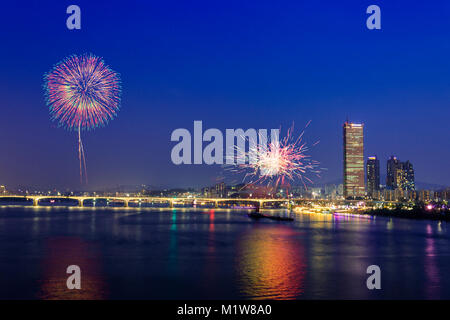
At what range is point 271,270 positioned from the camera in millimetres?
28578

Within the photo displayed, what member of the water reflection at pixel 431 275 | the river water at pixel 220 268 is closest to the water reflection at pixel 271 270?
the river water at pixel 220 268

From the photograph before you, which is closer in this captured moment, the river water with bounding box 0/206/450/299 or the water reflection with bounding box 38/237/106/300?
the water reflection with bounding box 38/237/106/300

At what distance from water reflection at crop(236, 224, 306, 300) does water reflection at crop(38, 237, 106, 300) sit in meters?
8.12

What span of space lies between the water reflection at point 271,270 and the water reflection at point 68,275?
26.6 ft

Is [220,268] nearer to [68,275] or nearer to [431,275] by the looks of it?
[68,275]

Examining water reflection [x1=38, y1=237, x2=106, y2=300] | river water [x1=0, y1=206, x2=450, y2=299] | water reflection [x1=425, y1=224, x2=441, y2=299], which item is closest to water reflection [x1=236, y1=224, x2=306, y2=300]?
river water [x1=0, y1=206, x2=450, y2=299]

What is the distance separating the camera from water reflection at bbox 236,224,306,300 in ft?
71.9

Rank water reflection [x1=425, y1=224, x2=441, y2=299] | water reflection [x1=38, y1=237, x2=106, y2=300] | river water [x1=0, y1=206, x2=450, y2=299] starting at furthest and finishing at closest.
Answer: water reflection [x1=425, y1=224, x2=441, y2=299]
river water [x1=0, y1=206, x2=450, y2=299]
water reflection [x1=38, y1=237, x2=106, y2=300]

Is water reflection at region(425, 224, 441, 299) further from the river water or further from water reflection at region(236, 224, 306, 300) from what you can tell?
water reflection at region(236, 224, 306, 300)

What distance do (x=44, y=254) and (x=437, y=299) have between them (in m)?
30.8

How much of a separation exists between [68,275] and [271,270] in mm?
13256

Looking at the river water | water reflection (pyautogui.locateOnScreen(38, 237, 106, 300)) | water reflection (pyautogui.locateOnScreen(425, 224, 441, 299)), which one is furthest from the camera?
water reflection (pyautogui.locateOnScreen(425, 224, 441, 299))
